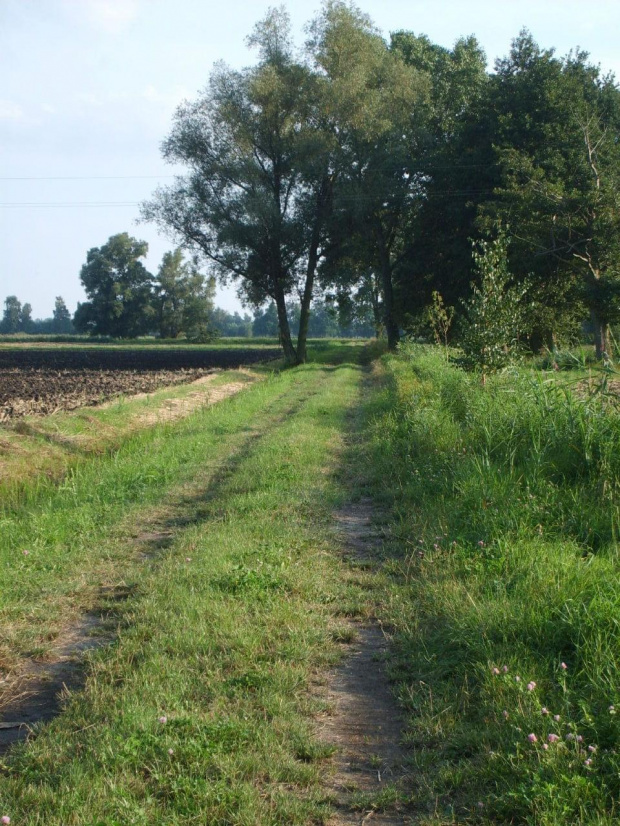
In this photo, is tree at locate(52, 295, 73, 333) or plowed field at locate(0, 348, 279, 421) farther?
tree at locate(52, 295, 73, 333)

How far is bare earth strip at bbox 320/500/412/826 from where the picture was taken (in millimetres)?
3391

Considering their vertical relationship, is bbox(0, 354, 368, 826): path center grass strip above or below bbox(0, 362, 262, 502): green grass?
below

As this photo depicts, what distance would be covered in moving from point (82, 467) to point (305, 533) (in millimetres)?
5934

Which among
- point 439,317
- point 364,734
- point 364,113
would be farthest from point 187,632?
point 364,113

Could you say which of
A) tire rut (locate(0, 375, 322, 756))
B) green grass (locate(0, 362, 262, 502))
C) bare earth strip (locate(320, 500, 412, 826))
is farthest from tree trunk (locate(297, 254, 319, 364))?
bare earth strip (locate(320, 500, 412, 826))

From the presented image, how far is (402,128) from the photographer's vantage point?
36281mm

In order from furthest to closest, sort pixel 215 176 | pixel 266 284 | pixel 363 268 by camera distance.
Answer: pixel 363 268, pixel 266 284, pixel 215 176

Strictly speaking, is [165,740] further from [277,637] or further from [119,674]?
[277,637]

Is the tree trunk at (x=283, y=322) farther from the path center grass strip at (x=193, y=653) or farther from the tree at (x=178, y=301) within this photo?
the tree at (x=178, y=301)

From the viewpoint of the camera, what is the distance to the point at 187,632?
199 inches

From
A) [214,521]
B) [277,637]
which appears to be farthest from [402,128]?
[277,637]

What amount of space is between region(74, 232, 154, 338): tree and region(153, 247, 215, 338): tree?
1.59m

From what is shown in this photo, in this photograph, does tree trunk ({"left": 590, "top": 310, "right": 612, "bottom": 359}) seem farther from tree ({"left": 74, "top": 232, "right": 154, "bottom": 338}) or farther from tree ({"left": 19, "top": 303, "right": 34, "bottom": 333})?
tree ({"left": 19, "top": 303, "right": 34, "bottom": 333})

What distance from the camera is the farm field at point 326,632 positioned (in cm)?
340
